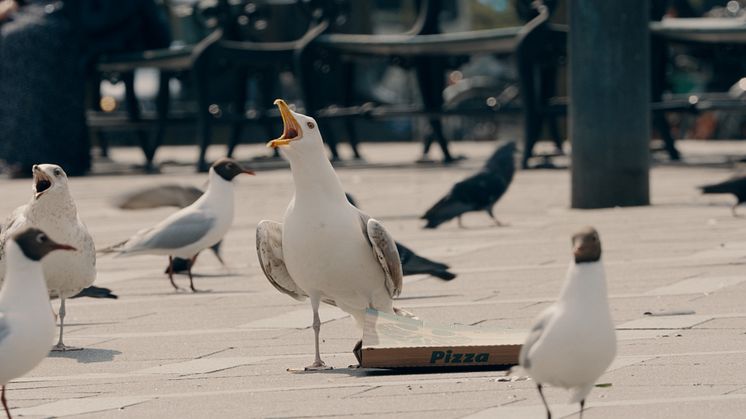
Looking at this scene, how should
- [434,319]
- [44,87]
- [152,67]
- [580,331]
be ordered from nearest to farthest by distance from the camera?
[580,331]
[434,319]
[44,87]
[152,67]

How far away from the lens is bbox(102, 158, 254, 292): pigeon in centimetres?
1076

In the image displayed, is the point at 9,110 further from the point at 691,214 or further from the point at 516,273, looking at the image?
the point at 516,273

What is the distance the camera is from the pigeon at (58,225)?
8.28m

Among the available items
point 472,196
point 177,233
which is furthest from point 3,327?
point 472,196

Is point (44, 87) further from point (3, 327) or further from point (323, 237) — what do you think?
point (3, 327)

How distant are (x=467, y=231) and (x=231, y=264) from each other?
2511mm

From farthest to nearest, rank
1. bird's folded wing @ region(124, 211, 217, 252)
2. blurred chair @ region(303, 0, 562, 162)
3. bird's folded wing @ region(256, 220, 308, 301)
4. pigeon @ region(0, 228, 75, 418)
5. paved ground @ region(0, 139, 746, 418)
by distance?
blurred chair @ region(303, 0, 562, 162), bird's folded wing @ region(124, 211, 217, 252), bird's folded wing @ region(256, 220, 308, 301), paved ground @ region(0, 139, 746, 418), pigeon @ region(0, 228, 75, 418)

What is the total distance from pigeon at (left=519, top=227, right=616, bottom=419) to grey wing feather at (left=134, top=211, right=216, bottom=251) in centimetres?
547

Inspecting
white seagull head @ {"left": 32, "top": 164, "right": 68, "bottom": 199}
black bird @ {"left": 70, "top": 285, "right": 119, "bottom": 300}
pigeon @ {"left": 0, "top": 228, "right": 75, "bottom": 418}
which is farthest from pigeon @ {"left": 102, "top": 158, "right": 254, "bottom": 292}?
pigeon @ {"left": 0, "top": 228, "right": 75, "bottom": 418}

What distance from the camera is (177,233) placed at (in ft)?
35.3

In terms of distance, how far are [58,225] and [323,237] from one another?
5.23ft

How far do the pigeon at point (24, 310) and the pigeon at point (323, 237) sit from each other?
139 cm

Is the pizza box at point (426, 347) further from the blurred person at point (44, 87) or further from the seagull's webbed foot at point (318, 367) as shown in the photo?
the blurred person at point (44, 87)

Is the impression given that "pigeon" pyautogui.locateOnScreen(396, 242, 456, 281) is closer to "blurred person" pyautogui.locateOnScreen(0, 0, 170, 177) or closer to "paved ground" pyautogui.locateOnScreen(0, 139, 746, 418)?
"paved ground" pyautogui.locateOnScreen(0, 139, 746, 418)
